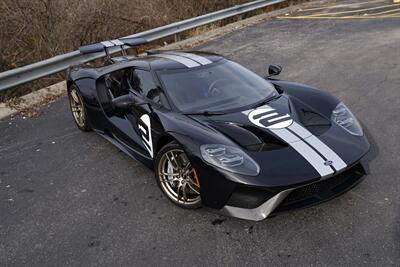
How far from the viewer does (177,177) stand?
3371 mm

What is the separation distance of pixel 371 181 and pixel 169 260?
6.62 feet

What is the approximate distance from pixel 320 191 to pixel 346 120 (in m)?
0.99

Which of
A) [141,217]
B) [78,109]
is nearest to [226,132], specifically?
[141,217]

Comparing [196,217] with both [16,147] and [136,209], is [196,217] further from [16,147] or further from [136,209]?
[16,147]

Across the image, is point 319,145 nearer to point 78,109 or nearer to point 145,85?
point 145,85

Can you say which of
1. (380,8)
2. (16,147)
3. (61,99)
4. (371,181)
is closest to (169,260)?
(371,181)

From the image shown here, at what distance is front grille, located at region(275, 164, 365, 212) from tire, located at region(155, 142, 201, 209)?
2.48 feet

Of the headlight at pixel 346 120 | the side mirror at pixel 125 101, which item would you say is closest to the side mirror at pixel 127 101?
the side mirror at pixel 125 101

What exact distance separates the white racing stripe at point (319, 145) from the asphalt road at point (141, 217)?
0.46 metres

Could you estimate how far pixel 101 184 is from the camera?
3.90m

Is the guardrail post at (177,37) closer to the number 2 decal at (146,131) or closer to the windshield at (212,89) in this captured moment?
the windshield at (212,89)

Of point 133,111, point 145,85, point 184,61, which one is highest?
point 184,61

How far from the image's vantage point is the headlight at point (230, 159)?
2885mm

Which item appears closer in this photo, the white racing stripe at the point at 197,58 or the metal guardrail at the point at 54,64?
the white racing stripe at the point at 197,58
